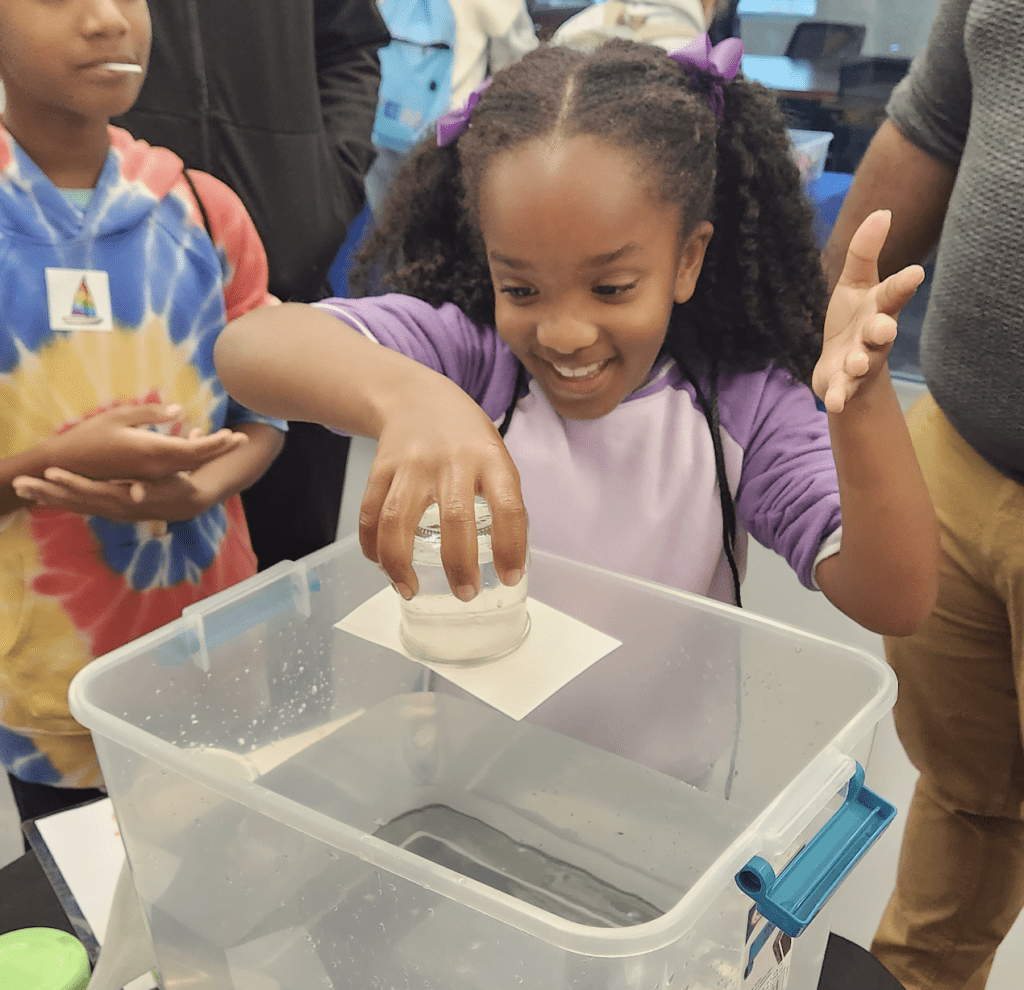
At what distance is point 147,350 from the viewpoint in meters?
0.98

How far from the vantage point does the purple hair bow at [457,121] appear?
2.57 feet

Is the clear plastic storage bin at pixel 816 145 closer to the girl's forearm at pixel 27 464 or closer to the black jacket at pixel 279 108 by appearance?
the black jacket at pixel 279 108

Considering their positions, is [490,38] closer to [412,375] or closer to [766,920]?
[412,375]

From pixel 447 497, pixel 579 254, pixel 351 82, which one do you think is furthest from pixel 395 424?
pixel 351 82

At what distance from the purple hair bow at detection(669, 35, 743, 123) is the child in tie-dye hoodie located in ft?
1.63

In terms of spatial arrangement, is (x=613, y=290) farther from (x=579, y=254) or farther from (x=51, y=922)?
(x=51, y=922)

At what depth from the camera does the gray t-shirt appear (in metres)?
0.76

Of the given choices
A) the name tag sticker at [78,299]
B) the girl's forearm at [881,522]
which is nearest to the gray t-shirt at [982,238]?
the girl's forearm at [881,522]

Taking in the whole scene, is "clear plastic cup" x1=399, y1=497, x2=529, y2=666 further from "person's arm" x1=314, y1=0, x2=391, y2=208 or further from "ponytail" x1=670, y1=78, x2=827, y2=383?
"person's arm" x1=314, y1=0, x2=391, y2=208

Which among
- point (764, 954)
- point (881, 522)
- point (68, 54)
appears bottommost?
point (764, 954)


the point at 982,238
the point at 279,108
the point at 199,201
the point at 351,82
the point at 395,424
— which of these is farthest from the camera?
the point at 351,82

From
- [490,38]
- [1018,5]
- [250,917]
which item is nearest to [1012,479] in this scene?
[1018,5]

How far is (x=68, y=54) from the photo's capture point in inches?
32.8

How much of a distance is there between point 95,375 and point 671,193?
59cm
